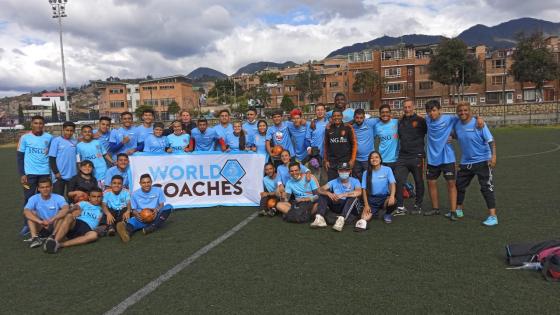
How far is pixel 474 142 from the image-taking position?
6059 millimetres

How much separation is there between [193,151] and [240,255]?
356cm

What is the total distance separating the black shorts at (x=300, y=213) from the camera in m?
6.49

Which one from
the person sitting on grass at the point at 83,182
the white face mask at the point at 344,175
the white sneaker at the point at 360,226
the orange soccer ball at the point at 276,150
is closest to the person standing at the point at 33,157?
the person sitting on grass at the point at 83,182

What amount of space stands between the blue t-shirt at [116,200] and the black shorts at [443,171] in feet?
16.6

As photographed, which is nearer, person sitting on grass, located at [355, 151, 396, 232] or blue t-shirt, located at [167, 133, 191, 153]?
person sitting on grass, located at [355, 151, 396, 232]

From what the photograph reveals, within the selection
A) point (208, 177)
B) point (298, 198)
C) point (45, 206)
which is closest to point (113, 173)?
point (45, 206)

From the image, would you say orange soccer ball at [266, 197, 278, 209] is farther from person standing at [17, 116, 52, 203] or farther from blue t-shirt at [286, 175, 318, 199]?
person standing at [17, 116, 52, 203]

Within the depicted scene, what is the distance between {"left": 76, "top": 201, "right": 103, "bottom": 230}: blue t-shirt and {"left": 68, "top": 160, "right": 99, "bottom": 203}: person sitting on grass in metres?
0.38

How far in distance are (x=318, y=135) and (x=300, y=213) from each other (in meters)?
1.76

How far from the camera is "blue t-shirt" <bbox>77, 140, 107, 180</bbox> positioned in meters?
6.99

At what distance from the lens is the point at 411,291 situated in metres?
3.83

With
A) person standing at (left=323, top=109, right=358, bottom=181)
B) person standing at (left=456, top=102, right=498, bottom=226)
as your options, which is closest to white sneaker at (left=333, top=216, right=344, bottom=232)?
person standing at (left=323, top=109, right=358, bottom=181)

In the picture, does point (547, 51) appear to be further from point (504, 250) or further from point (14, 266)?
point (14, 266)

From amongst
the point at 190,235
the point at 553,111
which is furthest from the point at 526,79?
the point at 190,235
